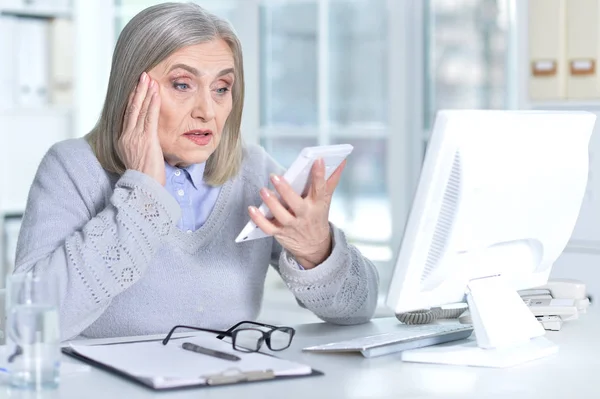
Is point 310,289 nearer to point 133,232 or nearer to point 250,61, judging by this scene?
point 133,232

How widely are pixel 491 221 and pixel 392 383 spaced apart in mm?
302

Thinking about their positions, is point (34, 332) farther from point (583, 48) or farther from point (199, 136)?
point (583, 48)

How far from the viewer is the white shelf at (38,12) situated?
3830mm

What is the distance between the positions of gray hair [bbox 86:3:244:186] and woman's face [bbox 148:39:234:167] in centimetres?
2

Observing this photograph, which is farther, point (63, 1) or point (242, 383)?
point (63, 1)

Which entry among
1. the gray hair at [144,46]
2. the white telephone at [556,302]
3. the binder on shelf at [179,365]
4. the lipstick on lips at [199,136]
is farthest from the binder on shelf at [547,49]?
the binder on shelf at [179,365]

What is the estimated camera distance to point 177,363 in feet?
4.71

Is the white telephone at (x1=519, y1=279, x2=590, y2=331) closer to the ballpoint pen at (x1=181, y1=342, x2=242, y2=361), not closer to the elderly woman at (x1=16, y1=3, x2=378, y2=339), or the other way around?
the elderly woman at (x1=16, y1=3, x2=378, y2=339)

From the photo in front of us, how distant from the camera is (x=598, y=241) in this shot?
3.07 m

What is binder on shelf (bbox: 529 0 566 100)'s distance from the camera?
3.09 m

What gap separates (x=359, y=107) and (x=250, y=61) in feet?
1.69

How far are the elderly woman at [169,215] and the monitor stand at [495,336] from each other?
12.0 inches

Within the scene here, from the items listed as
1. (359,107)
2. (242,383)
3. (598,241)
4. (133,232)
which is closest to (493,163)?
(242,383)

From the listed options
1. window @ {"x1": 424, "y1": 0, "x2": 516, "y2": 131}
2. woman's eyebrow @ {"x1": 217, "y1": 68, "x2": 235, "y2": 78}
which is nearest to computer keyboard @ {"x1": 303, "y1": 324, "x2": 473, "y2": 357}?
woman's eyebrow @ {"x1": 217, "y1": 68, "x2": 235, "y2": 78}
